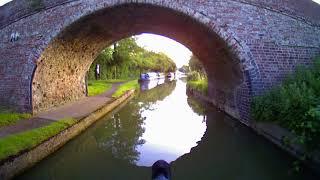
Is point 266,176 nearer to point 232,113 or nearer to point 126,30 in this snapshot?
point 232,113

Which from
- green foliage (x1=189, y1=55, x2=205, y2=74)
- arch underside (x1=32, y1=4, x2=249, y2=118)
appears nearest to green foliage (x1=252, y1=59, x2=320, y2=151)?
arch underside (x1=32, y1=4, x2=249, y2=118)

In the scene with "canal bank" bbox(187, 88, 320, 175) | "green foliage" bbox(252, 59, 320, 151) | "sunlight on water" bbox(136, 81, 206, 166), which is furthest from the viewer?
A: "sunlight on water" bbox(136, 81, 206, 166)

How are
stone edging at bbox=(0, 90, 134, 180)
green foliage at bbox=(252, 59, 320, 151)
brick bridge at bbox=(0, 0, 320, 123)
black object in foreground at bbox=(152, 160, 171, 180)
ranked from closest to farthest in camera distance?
black object in foreground at bbox=(152, 160, 171, 180) → green foliage at bbox=(252, 59, 320, 151) → stone edging at bbox=(0, 90, 134, 180) → brick bridge at bbox=(0, 0, 320, 123)

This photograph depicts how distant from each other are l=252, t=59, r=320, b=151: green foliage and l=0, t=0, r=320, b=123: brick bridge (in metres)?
0.95

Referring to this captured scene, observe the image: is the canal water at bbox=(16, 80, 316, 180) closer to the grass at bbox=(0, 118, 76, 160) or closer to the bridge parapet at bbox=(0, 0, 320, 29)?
the grass at bbox=(0, 118, 76, 160)

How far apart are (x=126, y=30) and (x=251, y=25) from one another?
6.25 metres

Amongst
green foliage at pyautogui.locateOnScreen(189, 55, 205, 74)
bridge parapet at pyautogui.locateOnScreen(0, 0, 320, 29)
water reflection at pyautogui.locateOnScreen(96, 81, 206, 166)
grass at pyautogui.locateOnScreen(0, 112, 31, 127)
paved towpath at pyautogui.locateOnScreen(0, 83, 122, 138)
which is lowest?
water reflection at pyautogui.locateOnScreen(96, 81, 206, 166)

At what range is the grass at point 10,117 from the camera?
9781mm

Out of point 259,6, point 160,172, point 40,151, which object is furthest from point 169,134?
point 160,172

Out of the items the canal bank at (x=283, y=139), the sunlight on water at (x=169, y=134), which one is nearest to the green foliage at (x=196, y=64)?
the sunlight on water at (x=169, y=134)

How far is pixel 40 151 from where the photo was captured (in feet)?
25.8

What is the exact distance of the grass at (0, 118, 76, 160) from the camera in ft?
22.3

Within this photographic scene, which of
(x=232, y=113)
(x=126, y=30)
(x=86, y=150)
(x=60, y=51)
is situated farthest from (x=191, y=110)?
(x=86, y=150)

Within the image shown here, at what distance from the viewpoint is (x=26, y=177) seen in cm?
684
